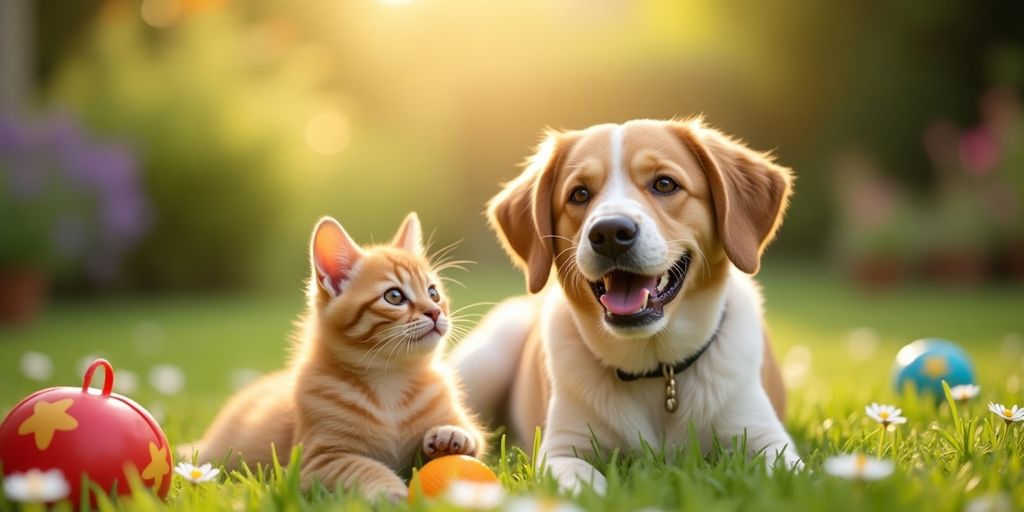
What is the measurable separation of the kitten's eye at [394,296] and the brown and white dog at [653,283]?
561mm

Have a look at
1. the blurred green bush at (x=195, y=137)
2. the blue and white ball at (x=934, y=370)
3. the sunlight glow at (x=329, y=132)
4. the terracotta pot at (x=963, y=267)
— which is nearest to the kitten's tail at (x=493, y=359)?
the blue and white ball at (x=934, y=370)

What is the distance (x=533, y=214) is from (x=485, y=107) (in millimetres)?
16563

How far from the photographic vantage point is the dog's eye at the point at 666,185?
3.49 metres

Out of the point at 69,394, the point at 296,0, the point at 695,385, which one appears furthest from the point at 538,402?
the point at 296,0

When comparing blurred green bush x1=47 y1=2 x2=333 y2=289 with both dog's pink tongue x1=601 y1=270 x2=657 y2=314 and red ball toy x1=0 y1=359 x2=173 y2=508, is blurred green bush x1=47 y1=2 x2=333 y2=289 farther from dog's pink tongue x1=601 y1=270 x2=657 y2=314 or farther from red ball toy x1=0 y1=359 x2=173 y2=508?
dog's pink tongue x1=601 y1=270 x2=657 y2=314

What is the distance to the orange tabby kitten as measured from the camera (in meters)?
3.35

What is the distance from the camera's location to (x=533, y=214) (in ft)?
12.4

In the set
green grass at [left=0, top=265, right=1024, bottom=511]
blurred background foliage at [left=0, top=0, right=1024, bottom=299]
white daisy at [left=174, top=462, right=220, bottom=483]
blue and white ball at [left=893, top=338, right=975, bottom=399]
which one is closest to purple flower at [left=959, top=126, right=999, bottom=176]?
blurred background foliage at [left=0, top=0, right=1024, bottom=299]

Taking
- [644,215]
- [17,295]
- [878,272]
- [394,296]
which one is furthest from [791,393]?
[878,272]

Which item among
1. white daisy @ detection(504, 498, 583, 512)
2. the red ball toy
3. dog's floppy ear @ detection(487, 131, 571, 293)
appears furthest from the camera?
dog's floppy ear @ detection(487, 131, 571, 293)

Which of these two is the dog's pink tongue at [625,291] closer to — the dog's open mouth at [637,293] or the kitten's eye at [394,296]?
the dog's open mouth at [637,293]

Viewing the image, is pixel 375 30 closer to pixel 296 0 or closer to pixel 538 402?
pixel 296 0

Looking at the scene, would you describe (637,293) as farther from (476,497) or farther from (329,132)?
(329,132)

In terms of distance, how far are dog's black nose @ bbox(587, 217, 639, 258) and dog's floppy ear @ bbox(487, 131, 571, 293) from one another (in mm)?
458
